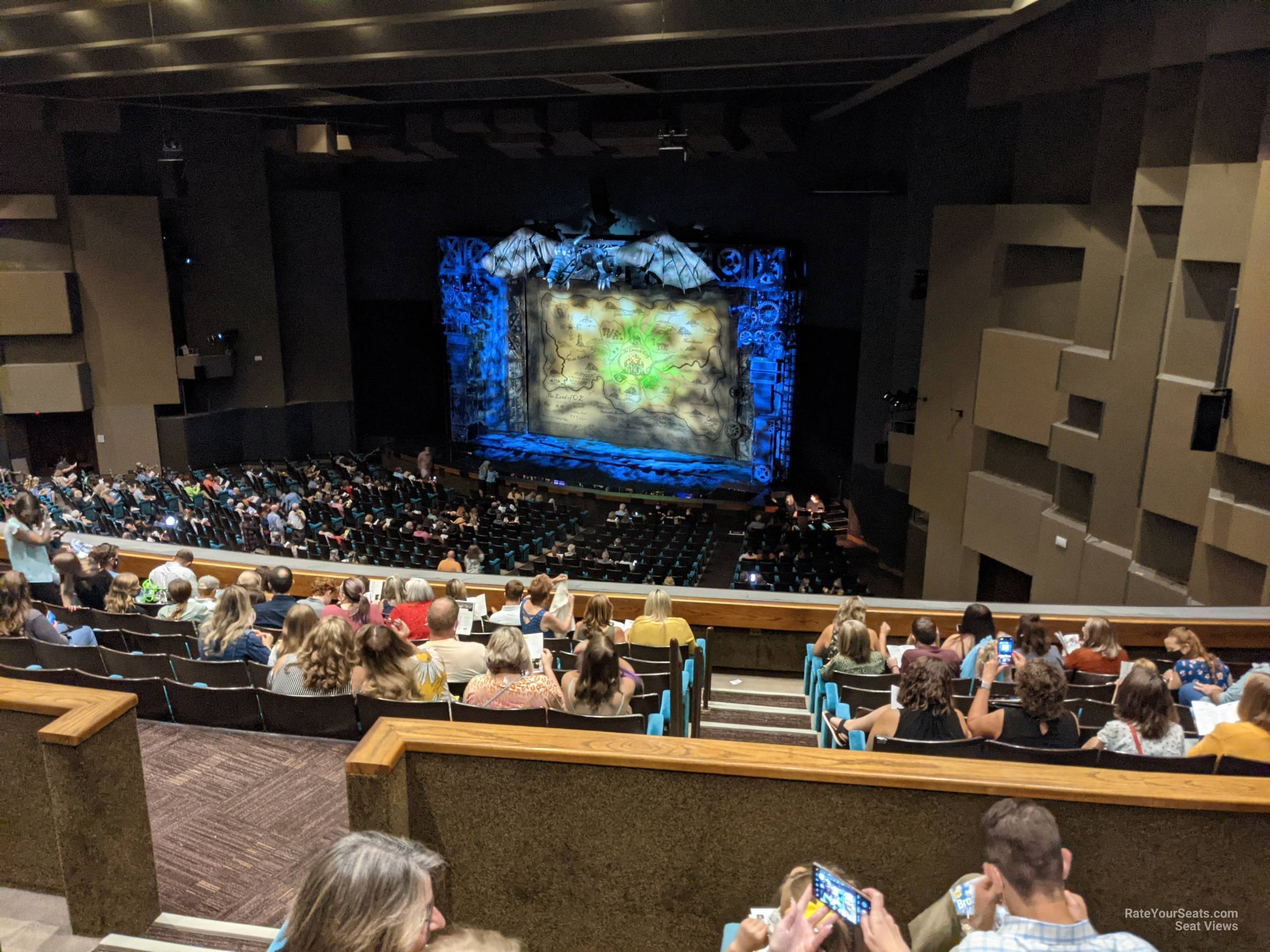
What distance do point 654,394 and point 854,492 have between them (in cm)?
498

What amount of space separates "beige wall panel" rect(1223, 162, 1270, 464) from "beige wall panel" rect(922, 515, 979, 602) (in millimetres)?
4749

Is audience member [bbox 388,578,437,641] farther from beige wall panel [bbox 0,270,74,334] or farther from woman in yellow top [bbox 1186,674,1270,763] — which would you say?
beige wall panel [bbox 0,270,74,334]

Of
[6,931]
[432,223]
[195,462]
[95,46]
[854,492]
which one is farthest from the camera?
[432,223]

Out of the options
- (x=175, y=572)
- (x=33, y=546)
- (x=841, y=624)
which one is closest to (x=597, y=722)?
(x=841, y=624)

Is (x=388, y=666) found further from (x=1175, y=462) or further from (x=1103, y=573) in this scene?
(x=1103, y=573)

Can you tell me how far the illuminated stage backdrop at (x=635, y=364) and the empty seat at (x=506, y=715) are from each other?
1501 centimetres

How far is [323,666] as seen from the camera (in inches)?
164

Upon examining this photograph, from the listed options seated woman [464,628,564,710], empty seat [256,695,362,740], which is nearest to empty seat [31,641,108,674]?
empty seat [256,695,362,740]

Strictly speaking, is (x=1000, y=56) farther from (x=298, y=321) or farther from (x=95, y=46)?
(x=298, y=321)

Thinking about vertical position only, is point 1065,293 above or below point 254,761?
above

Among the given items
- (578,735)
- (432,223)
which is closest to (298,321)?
(432,223)

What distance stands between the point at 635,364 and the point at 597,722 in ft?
55.1

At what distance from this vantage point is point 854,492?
17047 mm

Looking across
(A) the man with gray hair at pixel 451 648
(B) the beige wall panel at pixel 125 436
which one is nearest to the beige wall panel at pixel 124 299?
(B) the beige wall panel at pixel 125 436
